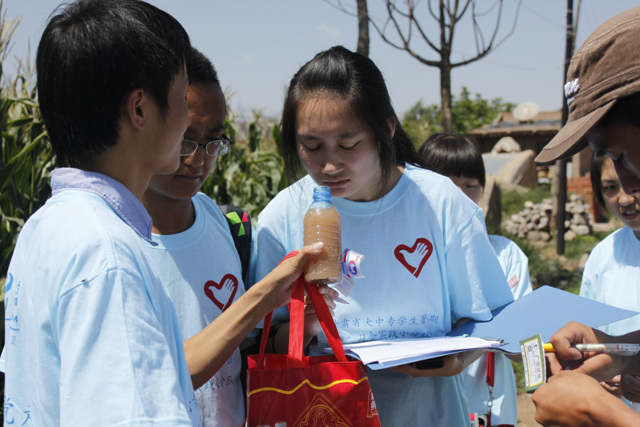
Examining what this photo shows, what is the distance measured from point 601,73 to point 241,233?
4.25 feet

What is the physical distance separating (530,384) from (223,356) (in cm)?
85

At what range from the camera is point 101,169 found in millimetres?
1256

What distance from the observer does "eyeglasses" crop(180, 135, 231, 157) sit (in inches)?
81.0

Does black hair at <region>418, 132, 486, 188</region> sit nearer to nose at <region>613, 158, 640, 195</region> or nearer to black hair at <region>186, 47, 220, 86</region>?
black hair at <region>186, 47, 220, 86</region>

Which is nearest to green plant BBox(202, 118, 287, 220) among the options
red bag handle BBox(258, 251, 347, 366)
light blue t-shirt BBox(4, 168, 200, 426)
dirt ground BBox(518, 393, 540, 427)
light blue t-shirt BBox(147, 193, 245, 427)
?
dirt ground BBox(518, 393, 540, 427)

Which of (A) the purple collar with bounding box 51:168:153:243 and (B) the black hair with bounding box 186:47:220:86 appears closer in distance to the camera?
(A) the purple collar with bounding box 51:168:153:243

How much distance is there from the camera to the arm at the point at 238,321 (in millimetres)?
1678

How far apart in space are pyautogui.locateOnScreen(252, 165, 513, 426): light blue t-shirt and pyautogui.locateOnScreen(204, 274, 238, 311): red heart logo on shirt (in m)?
0.17

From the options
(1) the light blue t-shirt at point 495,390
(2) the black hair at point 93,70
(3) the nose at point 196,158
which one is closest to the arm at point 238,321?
(3) the nose at point 196,158

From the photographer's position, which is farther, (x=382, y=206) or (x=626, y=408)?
(x=382, y=206)

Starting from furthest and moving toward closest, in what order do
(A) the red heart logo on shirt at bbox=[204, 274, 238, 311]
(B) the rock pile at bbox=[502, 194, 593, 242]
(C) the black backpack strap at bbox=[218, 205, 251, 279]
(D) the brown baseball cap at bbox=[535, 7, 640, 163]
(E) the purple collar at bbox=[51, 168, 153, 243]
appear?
(B) the rock pile at bbox=[502, 194, 593, 242] < (C) the black backpack strap at bbox=[218, 205, 251, 279] < (A) the red heart logo on shirt at bbox=[204, 274, 238, 311] < (D) the brown baseball cap at bbox=[535, 7, 640, 163] < (E) the purple collar at bbox=[51, 168, 153, 243]

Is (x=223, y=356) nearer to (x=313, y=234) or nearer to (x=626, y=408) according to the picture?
(x=313, y=234)

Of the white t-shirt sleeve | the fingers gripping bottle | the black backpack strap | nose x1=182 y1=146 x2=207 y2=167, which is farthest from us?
the black backpack strap

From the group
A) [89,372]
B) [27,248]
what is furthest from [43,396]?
[27,248]
